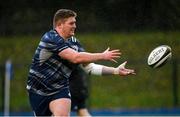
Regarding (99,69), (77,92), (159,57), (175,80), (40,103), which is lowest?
(175,80)

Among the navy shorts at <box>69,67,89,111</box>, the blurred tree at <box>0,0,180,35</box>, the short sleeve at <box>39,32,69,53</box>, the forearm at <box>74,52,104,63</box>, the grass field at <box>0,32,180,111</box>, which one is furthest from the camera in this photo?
the grass field at <box>0,32,180,111</box>

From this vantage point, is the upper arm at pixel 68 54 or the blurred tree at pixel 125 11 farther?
the blurred tree at pixel 125 11

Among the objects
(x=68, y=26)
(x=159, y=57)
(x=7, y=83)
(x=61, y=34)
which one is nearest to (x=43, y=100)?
(x=61, y=34)

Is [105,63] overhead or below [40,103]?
below

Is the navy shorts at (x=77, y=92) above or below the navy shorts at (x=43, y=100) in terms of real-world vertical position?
below

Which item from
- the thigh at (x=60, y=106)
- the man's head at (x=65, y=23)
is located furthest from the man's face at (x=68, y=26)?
the thigh at (x=60, y=106)

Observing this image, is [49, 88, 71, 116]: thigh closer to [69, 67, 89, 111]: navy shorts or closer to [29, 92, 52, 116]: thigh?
[29, 92, 52, 116]: thigh

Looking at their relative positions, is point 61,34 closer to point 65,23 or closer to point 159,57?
point 65,23

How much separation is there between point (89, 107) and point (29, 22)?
368cm

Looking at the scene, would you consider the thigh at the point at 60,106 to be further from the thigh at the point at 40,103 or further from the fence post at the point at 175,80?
the fence post at the point at 175,80

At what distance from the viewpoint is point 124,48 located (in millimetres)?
18391

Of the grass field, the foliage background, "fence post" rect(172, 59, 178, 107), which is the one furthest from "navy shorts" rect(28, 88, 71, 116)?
"fence post" rect(172, 59, 178, 107)

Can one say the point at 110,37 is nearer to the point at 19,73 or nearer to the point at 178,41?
the point at 19,73

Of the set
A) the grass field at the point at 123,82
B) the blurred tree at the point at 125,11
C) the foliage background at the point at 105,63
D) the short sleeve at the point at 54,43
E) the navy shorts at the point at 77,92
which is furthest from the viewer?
the grass field at the point at 123,82
